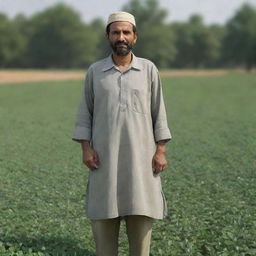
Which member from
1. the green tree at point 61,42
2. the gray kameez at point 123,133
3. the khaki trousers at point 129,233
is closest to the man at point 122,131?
the gray kameez at point 123,133

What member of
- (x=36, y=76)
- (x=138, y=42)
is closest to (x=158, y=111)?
(x=36, y=76)

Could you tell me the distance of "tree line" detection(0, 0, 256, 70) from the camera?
330 feet

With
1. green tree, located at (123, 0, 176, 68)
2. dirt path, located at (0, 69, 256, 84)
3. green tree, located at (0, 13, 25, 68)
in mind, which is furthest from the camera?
green tree, located at (123, 0, 176, 68)

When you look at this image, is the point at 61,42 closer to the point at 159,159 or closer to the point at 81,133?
the point at 81,133

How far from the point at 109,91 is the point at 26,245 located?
245 cm

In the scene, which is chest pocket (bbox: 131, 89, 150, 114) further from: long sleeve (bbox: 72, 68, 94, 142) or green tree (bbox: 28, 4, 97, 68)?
green tree (bbox: 28, 4, 97, 68)

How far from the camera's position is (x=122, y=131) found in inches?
172

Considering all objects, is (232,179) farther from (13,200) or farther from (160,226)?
(13,200)

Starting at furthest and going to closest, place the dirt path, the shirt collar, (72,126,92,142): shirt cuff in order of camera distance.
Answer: the dirt path, (72,126,92,142): shirt cuff, the shirt collar

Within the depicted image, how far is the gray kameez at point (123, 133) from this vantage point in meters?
4.31

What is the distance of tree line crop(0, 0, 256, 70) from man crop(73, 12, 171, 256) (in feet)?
289

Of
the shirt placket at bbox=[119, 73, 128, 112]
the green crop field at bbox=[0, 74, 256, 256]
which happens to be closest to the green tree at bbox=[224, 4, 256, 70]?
the green crop field at bbox=[0, 74, 256, 256]

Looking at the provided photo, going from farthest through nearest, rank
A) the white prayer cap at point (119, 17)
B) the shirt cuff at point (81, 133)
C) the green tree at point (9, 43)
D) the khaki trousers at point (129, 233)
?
the green tree at point (9, 43) < the khaki trousers at point (129, 233) < the shirt cuff at point (81, 133) < the white prayer cap at point (119, 17)

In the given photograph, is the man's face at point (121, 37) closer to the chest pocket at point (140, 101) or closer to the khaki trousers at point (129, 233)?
the chest pocket at point (140, 101)
